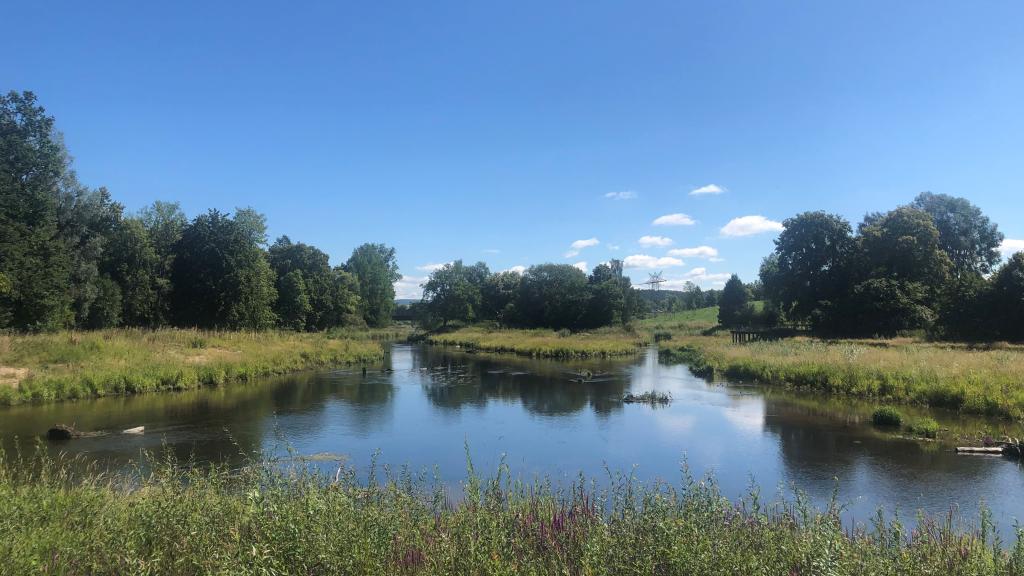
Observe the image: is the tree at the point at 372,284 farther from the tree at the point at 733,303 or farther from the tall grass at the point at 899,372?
the tall grass at the point at 899,372

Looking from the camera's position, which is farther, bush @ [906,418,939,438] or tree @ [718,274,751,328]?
tree @ [718,274,751,328]

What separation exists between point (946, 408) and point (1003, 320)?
20.2 m

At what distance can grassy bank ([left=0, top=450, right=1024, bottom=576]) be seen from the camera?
4.68 meters

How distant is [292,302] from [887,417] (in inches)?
2229

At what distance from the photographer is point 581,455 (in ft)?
49.1

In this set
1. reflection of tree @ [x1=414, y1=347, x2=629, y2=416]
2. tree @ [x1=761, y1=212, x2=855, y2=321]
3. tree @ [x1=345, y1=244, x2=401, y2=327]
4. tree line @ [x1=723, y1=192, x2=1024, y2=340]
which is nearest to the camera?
reflection of tree @ [x1=414, y1=347, x2=629, y2=416]

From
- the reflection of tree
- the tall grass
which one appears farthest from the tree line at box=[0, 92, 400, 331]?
the tall grass

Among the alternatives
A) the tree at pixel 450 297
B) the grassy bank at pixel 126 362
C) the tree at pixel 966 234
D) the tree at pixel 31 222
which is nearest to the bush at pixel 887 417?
the grassy bank at pixel 126 362

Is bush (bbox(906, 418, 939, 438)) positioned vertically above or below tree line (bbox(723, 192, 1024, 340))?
below

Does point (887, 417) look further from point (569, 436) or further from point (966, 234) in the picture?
point (966, 234)

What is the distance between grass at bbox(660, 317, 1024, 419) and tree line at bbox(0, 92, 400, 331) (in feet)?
117

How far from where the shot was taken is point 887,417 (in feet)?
59.8

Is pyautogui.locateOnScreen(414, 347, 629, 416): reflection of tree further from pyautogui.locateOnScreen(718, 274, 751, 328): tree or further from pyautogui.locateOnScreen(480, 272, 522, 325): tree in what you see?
pyautogui.locateOnScreen(480, 272, 522, 325): tree

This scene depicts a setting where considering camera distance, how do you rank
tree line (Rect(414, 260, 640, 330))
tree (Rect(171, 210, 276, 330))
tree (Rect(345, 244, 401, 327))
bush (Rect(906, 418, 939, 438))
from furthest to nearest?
tree (Rect(345, 244, 401, 327)), tree line (Rect(414, 260, 640, 330)), tree (Rect(171, 210, 276, 330)), bush (Rect(906, 418, 939, 438))
